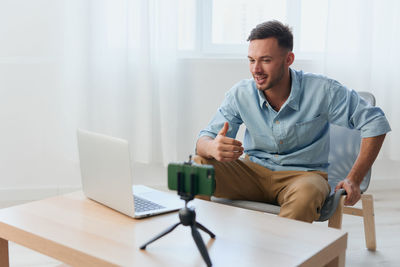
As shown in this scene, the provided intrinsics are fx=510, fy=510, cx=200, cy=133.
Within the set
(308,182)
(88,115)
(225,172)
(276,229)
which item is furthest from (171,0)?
(276,229)

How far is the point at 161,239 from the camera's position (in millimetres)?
1385

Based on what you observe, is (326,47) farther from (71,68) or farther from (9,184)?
(9,184)

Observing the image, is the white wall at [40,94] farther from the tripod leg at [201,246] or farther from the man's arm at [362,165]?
the tripod leg at [201,246]

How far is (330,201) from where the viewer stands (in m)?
1.87

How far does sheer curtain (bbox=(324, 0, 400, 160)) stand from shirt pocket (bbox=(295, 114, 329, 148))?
135 centimetres

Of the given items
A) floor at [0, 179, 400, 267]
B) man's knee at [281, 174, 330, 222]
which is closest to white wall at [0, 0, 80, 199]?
floor at [0, 179, 400, 267]

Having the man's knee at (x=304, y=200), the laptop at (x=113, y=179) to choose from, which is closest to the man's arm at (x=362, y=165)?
the man's knee at (x=304, y=200)

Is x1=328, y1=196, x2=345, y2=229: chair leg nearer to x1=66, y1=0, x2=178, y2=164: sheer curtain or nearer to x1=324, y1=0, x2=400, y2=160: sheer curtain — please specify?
x1=66, y1=0, x2=178, y2=164: sheer curtain

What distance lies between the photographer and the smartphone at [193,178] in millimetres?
1219

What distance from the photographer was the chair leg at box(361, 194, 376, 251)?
7.48 feet

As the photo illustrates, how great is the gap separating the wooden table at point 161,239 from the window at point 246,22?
1898mm

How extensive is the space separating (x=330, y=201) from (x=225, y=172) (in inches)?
16.5

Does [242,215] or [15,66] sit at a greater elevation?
Result: [15,66]

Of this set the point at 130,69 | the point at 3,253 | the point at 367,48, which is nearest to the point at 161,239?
the point at 3,253
